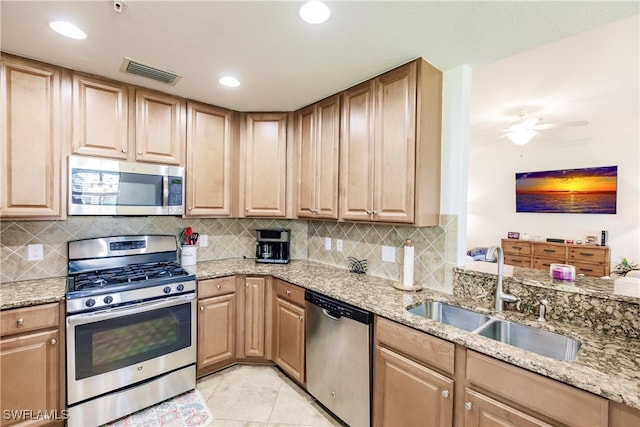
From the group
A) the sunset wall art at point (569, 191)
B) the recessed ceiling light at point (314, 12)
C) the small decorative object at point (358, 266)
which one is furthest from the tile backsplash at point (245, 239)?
the sunset wall art at point (569, 191)

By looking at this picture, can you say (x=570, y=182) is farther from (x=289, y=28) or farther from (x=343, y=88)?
(x=289, y=28)

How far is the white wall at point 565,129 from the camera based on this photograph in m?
2.22

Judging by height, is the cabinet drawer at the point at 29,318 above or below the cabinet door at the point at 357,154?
below

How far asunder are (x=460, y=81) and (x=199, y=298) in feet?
8.27

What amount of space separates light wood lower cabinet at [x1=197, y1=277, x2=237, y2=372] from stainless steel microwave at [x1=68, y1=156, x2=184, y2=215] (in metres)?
0.71

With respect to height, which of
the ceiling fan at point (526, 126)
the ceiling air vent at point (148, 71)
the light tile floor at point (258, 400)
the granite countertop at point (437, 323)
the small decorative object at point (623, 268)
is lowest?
the light tile floor at point (258, 400)

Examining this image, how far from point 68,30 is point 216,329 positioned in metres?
2.22

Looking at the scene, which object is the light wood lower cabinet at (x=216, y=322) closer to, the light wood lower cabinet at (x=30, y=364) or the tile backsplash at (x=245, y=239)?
the tile backsplash at (x=245, y=239)

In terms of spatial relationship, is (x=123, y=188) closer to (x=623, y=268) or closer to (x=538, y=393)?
(x=538, y=393)

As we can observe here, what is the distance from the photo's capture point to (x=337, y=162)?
235 centimetres

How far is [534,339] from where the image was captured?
150cm

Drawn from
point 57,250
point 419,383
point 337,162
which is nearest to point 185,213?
point 57,250

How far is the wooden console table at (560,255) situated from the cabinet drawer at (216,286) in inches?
214

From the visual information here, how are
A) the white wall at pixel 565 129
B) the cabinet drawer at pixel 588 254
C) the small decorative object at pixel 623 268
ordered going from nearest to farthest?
the white wall at pixel 565 129 < the small decorative object at pixel 623 268 < the cabinet drawer at pixel 588 254
